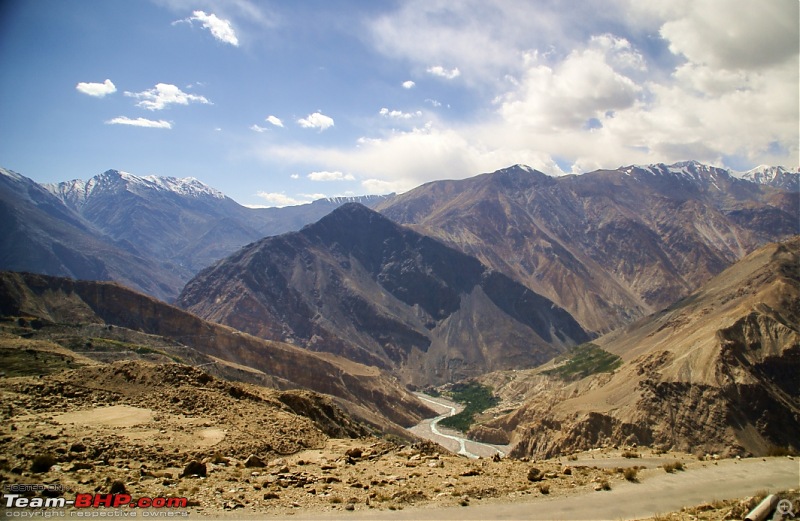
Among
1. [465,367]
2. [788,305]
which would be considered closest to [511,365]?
[465,367]

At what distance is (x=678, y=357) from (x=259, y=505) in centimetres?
8470

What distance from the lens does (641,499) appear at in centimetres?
1684

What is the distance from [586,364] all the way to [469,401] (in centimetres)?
3421

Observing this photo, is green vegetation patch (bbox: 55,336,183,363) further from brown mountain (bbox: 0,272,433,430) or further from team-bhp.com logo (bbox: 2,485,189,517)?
team-bhp.com logo (bbox: 2,485,189,517)

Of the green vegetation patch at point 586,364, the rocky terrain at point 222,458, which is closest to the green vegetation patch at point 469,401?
the green vegetation patch at point 586,364

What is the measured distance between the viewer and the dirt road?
49.1 feet

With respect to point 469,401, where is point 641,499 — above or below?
above

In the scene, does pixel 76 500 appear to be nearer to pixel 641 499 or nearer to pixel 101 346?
pixel 641 499

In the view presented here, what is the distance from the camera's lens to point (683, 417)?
70062mm

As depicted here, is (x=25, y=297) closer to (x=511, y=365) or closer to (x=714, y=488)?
(x=714, y=488)

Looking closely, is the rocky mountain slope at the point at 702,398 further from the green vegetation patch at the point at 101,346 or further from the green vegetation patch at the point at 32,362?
the green vegetation patch at the point at 32,362

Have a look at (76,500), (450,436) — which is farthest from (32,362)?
(450,436)

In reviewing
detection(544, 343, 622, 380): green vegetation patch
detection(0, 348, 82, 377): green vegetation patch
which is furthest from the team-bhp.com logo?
detection(544, 343, 622, 380): green vegetation patch

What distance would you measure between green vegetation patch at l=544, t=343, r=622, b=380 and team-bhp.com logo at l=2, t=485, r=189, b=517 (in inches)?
4858
